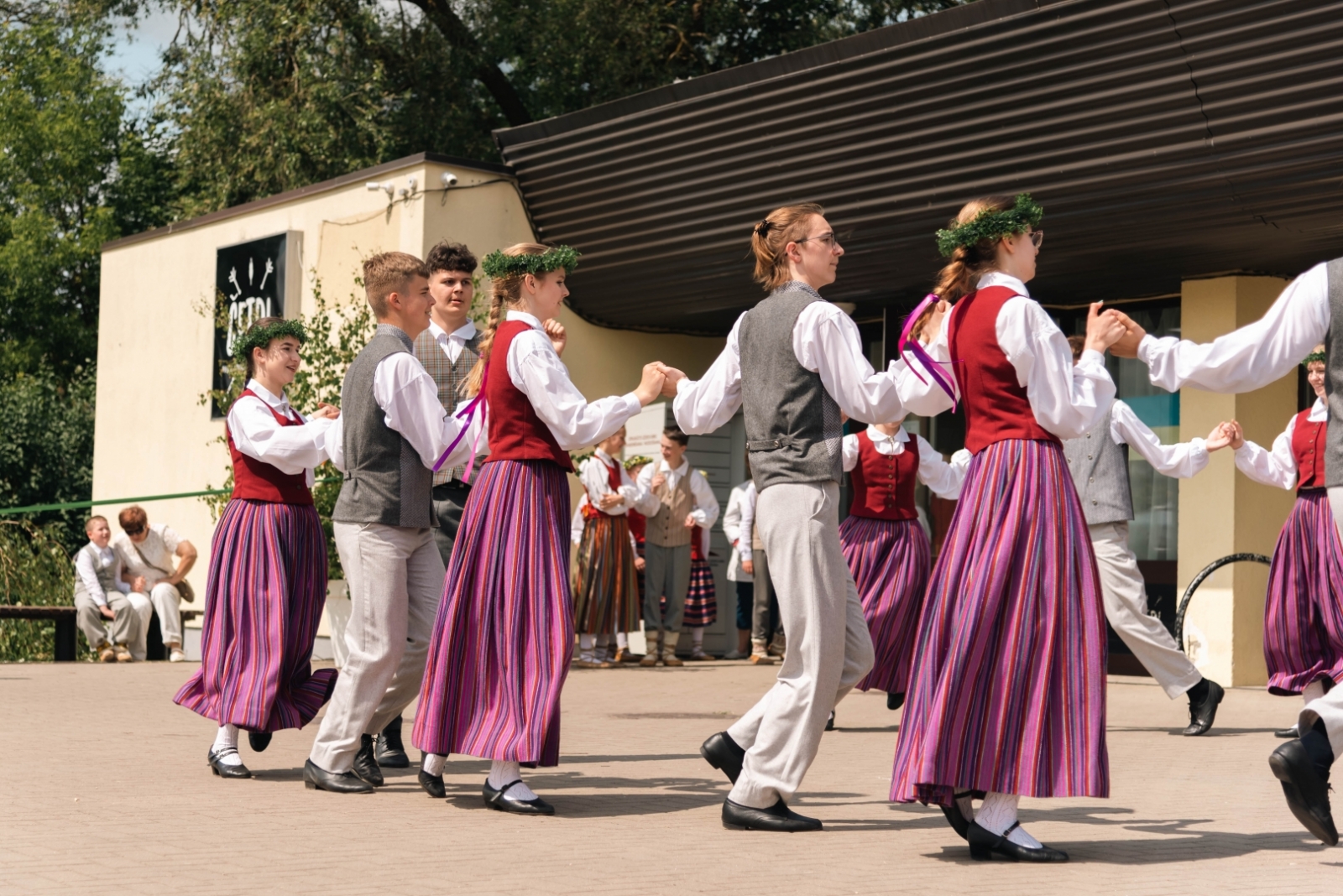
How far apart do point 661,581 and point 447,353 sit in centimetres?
703

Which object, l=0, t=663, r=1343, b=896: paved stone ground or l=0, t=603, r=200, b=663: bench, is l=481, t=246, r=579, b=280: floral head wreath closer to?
l=0, t=663, r=1343, b=896: paved stone ground

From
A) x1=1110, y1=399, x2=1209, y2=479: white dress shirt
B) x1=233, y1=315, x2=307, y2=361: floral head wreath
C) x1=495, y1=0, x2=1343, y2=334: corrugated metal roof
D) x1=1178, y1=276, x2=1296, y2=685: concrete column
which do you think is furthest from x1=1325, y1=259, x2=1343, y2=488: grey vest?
x1=1178, y1=276, x2=1296, y2=685: concrete column

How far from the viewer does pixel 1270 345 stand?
4.47m

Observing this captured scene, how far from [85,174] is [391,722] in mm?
27554

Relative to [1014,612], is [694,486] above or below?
above

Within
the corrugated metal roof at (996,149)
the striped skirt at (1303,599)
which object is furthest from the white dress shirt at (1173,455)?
Answer: the corrugated metal roof at (996,149)

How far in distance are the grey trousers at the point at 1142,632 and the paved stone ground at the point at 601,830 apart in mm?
307

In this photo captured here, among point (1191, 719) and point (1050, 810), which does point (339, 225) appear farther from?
point (1050, 810)

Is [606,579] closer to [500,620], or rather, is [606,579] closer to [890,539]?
[890,539]

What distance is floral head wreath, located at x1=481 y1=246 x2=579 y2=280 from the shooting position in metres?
5.66

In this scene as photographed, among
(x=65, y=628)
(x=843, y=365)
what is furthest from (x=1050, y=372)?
(x=65, y=628)

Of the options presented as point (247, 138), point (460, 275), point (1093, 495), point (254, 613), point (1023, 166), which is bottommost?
point (254, 613)

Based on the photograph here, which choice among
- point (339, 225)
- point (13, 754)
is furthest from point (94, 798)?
point (339, 225)

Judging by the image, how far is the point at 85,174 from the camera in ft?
104
